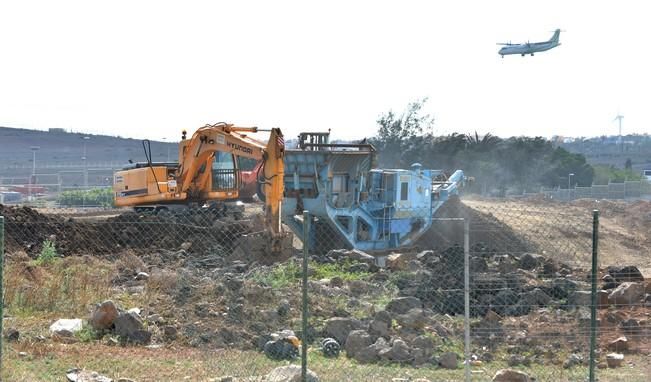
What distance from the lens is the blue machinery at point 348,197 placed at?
2498cm

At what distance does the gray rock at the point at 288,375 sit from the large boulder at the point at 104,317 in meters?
3.10

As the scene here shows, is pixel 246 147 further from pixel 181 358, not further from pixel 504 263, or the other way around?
pixel 181 358

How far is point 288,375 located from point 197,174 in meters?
18.3

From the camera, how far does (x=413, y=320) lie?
39.7ft

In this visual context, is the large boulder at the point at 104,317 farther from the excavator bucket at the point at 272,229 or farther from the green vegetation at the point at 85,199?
the green vegetation at the point at 85,199

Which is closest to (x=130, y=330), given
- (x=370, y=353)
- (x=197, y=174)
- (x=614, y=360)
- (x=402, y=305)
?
(x=370, y=353)

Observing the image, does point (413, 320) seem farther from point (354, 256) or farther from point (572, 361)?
point (354, 256)

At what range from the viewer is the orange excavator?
23.8 m

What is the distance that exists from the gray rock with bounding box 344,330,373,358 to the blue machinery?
13.7 m

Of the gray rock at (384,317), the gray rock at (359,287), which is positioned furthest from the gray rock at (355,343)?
the gray rock at (359,287)

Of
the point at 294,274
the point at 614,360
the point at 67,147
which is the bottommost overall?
the point at 614,360

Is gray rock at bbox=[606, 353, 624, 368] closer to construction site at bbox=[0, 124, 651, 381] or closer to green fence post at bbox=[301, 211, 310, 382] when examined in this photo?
construction site at bbox=[0, 124, 651, 381]

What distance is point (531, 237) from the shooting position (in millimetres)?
31156

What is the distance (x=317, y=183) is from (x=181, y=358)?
48.0ft
